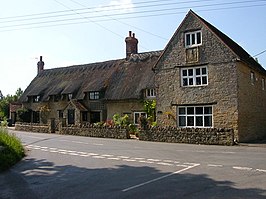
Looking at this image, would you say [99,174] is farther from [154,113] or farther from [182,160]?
[154,113]

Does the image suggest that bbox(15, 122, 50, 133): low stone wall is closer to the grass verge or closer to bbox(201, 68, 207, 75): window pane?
the grass verge

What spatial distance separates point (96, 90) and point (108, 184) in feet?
91.5

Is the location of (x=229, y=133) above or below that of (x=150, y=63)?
below

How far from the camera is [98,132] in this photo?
2955 centimetres

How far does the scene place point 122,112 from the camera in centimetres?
3419

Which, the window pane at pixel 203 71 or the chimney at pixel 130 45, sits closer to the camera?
the window pane at pixel 203 71

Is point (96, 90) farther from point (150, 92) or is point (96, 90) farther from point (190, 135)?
point (190, 135)

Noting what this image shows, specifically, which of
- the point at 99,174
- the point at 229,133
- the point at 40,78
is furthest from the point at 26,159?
the point at 40,78

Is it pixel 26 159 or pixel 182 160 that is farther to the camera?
pixel 26 159

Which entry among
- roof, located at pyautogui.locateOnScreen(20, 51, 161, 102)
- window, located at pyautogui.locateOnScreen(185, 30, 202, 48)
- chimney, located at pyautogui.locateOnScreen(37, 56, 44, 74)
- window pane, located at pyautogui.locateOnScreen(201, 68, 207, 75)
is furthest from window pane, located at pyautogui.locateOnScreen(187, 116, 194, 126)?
chimney, located at pyautogui.locateOnScreen(37, 56, 44, 74)

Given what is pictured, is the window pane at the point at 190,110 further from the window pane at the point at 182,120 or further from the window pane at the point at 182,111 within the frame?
the window pane at the point at 182,120

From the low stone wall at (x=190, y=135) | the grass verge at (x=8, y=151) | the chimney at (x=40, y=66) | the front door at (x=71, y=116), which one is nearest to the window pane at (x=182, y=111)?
the low stone wall at (x=190, y=135)

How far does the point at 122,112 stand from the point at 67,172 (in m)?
22.4

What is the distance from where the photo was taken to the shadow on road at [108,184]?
26.3ft
